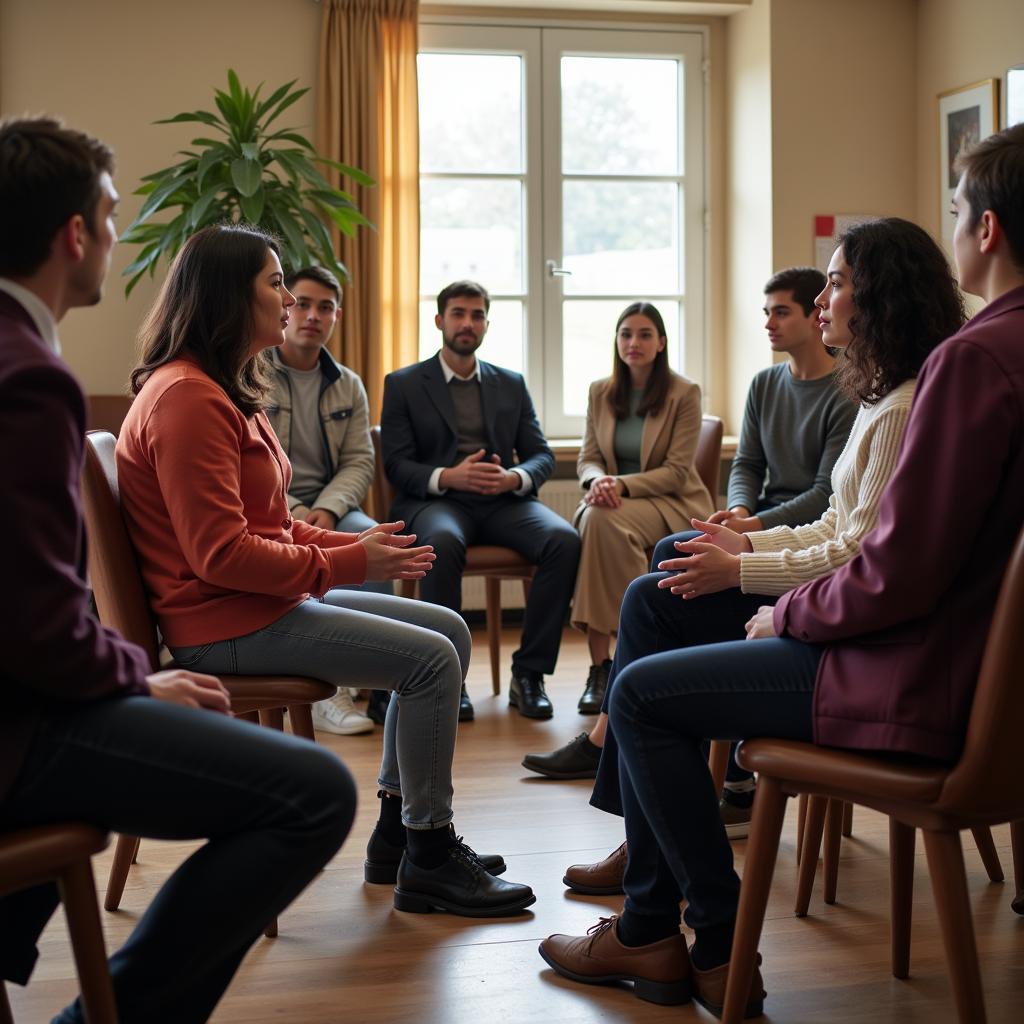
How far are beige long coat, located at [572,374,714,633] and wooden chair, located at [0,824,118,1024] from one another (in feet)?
8.60

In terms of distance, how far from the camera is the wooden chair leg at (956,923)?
1.48 m

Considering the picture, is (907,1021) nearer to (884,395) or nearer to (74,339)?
(884,395)

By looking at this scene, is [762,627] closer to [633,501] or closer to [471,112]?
[633,501]

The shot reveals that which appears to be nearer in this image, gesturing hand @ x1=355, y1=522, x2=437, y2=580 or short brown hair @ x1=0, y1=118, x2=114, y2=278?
short brown hair @ x1=0, y1=118, x2=114, y2=278

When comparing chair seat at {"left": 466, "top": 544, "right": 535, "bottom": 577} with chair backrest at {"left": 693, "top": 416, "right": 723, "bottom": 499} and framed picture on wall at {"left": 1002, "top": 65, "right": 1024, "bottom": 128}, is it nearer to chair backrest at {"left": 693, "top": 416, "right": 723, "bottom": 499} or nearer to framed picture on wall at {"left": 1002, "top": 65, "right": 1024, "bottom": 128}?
chair backrest at {"left": 693, "top": 416, "right": 723, "bottom": 499}

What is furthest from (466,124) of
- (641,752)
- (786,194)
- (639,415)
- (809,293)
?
(641,752)

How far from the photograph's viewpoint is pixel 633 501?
3998 millimetres

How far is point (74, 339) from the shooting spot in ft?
15.8

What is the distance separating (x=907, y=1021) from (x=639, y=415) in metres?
2.62

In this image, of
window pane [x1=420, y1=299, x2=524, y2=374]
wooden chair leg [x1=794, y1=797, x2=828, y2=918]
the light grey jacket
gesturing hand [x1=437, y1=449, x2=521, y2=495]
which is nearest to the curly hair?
wooden chair leg [x1=794, y1=797, x2=828, y2=918]

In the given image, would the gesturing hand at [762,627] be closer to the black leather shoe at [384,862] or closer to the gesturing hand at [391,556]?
the gesturing hand at [391,556]

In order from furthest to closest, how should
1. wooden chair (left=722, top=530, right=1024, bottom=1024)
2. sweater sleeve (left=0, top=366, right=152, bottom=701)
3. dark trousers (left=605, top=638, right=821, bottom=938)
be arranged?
dark trousers (left=605, top=638, right=821, bottom=938) → wooden chair (left=722, top=530, right=1024, bottom=1024) → sweater sleeve (left=0, top=366, right=152, bottom=701)

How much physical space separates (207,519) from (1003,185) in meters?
1.27

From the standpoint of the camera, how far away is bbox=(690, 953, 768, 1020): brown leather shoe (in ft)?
5.92
